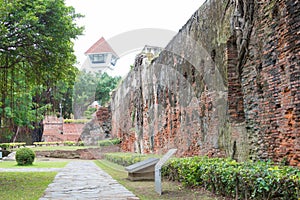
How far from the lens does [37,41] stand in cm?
873

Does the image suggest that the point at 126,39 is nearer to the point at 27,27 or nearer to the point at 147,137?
the point at 147,137

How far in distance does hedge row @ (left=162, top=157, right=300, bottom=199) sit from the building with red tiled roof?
45.2 m

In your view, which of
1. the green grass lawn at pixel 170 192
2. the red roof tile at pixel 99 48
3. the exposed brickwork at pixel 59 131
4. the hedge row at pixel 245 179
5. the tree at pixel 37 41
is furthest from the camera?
the red roof tile at pixel 99 48

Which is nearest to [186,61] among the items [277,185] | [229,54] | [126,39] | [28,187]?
[229,54]

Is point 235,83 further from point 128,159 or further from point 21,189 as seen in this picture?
point 128,159

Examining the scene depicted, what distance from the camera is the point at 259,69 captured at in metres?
6.48

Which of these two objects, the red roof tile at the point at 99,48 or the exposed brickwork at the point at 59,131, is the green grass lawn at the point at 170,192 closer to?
the exposed brickwork at the point at 59,131

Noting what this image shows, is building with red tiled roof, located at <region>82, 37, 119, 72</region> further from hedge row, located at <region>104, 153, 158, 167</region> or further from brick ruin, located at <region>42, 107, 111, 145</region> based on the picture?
hedge row, located at <region>104, 153, 158, 167</region>

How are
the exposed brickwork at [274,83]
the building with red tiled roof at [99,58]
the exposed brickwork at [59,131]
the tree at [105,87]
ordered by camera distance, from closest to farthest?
the exposed brickwork at [274,83], the exposed brickwork at [59,131], the tree at [105,87], the building with red tiled roof at [99,58]

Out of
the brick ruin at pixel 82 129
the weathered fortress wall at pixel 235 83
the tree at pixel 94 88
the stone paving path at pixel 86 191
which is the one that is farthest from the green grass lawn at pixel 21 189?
the tree at pixel 94 88

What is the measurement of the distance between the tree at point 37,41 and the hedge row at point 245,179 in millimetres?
4134

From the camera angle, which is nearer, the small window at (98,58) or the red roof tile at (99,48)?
the red roof tile at (99,48)

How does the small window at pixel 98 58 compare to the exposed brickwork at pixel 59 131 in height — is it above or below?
above

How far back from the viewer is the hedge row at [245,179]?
4.03 metres
